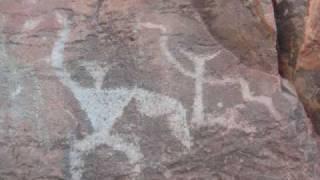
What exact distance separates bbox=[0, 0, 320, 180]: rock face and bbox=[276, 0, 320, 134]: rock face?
0.39 ft

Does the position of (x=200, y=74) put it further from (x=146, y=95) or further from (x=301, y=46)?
(x=301, y=46)

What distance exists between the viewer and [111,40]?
1.56 metres

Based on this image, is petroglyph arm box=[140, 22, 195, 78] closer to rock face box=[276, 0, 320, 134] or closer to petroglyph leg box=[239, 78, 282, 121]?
petroglyph leg box=[239, 78, 282, 121]

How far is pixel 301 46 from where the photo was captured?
1.74 meters

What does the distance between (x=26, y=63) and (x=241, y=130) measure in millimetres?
597

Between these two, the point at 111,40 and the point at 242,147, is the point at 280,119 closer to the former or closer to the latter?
the point at 242,147

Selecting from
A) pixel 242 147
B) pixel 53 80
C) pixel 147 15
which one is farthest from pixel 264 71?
pixel 53 80

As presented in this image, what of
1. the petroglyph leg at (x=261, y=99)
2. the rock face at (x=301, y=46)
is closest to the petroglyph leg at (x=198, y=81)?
the petroglyph leg at (x=261, y=99)

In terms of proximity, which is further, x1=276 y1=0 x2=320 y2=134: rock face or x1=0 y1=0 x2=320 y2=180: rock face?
x1=276 y1=0 x2=320 y2=134: rock face

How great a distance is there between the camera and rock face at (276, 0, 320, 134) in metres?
1.72

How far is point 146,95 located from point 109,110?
0.11 m

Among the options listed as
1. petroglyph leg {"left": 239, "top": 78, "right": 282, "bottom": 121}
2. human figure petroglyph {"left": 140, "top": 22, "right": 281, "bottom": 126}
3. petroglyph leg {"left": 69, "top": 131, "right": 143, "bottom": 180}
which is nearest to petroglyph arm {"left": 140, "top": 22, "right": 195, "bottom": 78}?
human figure petroglyph {"left": 140, "top": 22, "right": 281, "bottom": 126}

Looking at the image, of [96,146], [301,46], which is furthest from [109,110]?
[301,46]

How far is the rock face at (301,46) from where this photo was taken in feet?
5.65
